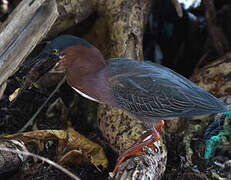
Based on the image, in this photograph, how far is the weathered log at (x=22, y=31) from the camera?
217cm

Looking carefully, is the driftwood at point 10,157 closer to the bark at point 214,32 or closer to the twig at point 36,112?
the twig at point 36,112

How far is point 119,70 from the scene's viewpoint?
7.99 feet

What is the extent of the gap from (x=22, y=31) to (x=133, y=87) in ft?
2.97

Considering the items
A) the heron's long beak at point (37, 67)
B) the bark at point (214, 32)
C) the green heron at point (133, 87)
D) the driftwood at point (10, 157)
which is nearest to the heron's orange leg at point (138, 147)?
the green heron at point (133, 87)

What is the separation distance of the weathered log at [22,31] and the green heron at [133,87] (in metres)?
0.14

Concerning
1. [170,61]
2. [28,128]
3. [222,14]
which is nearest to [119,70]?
[28,128]

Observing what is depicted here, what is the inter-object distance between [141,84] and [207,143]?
0.84 meters

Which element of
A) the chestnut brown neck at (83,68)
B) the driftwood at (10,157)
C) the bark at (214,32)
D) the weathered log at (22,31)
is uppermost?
the weathered log at (22,31)

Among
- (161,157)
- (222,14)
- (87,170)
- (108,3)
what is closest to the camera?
(161,157)

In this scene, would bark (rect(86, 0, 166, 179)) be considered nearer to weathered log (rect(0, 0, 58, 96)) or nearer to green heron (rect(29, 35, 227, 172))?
green heron (rect(29, 35, 227, 172))

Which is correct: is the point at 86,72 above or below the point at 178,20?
above

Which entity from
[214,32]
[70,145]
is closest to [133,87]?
[70,145]

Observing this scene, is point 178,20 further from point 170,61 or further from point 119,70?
point 119,70

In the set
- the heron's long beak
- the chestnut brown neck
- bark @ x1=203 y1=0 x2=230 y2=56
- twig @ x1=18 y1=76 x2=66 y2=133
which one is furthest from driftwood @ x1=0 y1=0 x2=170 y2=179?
bark @ x1=203 y1=0 x2=230 y2=56
